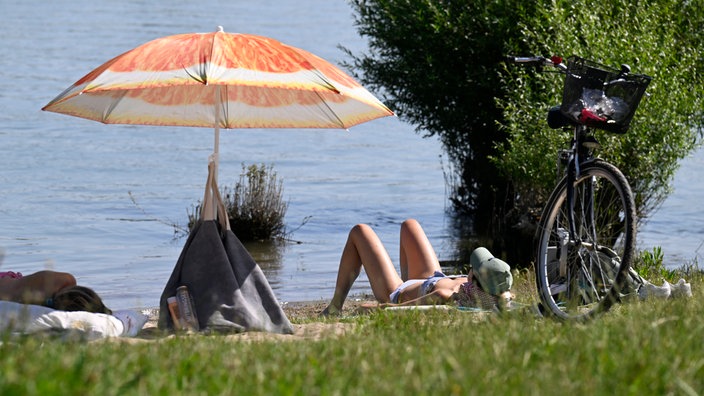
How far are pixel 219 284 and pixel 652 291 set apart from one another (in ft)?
8.84

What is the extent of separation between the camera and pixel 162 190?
24422 millimetres

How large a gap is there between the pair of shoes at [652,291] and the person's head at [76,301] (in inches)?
129

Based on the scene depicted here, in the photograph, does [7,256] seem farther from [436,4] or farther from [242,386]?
[242,386]

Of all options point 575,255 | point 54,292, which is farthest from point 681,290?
point 54,292

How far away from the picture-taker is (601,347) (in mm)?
4523

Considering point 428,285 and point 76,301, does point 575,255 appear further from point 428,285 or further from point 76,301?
point 76,301

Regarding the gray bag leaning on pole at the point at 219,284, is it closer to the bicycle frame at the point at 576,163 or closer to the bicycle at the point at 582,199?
the bicycle at the point at 582,199

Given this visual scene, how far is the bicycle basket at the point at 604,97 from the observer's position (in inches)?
260

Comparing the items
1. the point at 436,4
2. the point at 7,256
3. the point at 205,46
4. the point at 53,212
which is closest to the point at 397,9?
the point at 436,4

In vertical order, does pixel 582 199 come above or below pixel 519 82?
below

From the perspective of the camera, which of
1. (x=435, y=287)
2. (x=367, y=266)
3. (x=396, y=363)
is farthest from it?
(x=367, y=266)

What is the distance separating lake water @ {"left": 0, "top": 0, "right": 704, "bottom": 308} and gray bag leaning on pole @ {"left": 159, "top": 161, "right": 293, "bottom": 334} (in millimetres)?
530

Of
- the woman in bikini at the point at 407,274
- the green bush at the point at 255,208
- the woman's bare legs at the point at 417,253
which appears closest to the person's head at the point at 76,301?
the woman in bikini at the point at 407,274

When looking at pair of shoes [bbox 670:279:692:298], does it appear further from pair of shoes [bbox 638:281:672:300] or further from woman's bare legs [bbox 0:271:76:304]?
woman's bare legs [bbox 0:271:76:304]
